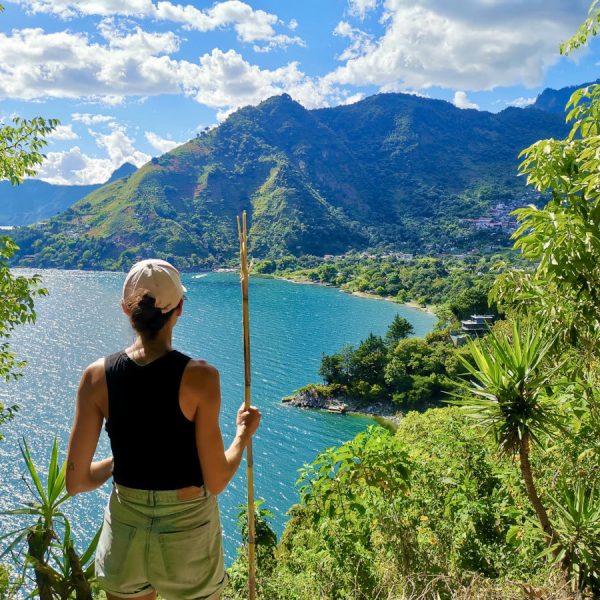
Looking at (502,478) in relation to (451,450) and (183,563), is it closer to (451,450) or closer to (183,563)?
(451,450)

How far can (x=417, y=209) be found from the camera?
16488cm

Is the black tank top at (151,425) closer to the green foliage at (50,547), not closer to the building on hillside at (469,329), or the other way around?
the green foliage at (50,547)

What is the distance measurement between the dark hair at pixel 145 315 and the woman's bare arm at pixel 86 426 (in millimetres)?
163

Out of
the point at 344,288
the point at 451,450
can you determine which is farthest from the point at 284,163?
the point at 451,450

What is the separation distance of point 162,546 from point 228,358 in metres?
42.4

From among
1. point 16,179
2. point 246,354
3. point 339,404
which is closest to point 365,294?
point 339,404

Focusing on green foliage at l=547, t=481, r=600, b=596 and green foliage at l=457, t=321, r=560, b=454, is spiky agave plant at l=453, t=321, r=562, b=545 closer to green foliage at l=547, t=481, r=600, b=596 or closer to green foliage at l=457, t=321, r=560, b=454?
green foliage at l=457, t=321, r=560, b=454

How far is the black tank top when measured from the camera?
57.4 inches

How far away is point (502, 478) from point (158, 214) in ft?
434

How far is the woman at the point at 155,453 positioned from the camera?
1.47m

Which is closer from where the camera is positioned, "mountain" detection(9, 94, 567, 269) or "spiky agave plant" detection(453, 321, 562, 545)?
"spiky agave plant" detection(453, 321, 562, 545)

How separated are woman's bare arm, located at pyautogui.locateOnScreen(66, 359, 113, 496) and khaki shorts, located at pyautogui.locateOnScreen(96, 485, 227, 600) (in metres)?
0.13

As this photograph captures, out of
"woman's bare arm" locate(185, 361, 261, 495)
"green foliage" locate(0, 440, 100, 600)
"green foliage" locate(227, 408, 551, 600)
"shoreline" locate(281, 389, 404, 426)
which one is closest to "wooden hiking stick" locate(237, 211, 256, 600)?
"woman's bare arm" locate(185, 361, 261, 495)

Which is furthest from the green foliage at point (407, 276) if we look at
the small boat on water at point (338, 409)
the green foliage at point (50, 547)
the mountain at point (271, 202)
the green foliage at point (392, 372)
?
the green foliage at point (50, 547)
